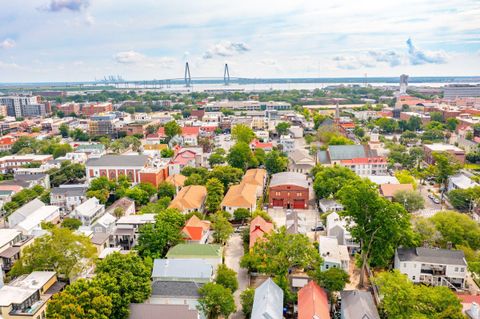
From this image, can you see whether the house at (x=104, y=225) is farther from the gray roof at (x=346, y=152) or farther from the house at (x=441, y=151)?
the house at (x=441, y=151)

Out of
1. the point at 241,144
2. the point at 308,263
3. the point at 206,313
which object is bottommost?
the point at 206,313

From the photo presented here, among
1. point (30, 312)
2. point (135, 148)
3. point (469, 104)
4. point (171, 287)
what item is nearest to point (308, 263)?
point (171, 287)

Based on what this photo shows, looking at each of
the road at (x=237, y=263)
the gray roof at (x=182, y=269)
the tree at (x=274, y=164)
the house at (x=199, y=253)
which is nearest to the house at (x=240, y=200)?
the road at (x=237, y=263)

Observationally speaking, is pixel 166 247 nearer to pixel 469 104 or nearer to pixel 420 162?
pixel 420 162

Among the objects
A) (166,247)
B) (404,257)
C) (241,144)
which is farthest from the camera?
(241,144)

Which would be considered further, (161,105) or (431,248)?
(161,105)

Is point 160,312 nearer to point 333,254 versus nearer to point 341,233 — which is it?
point 333,254
